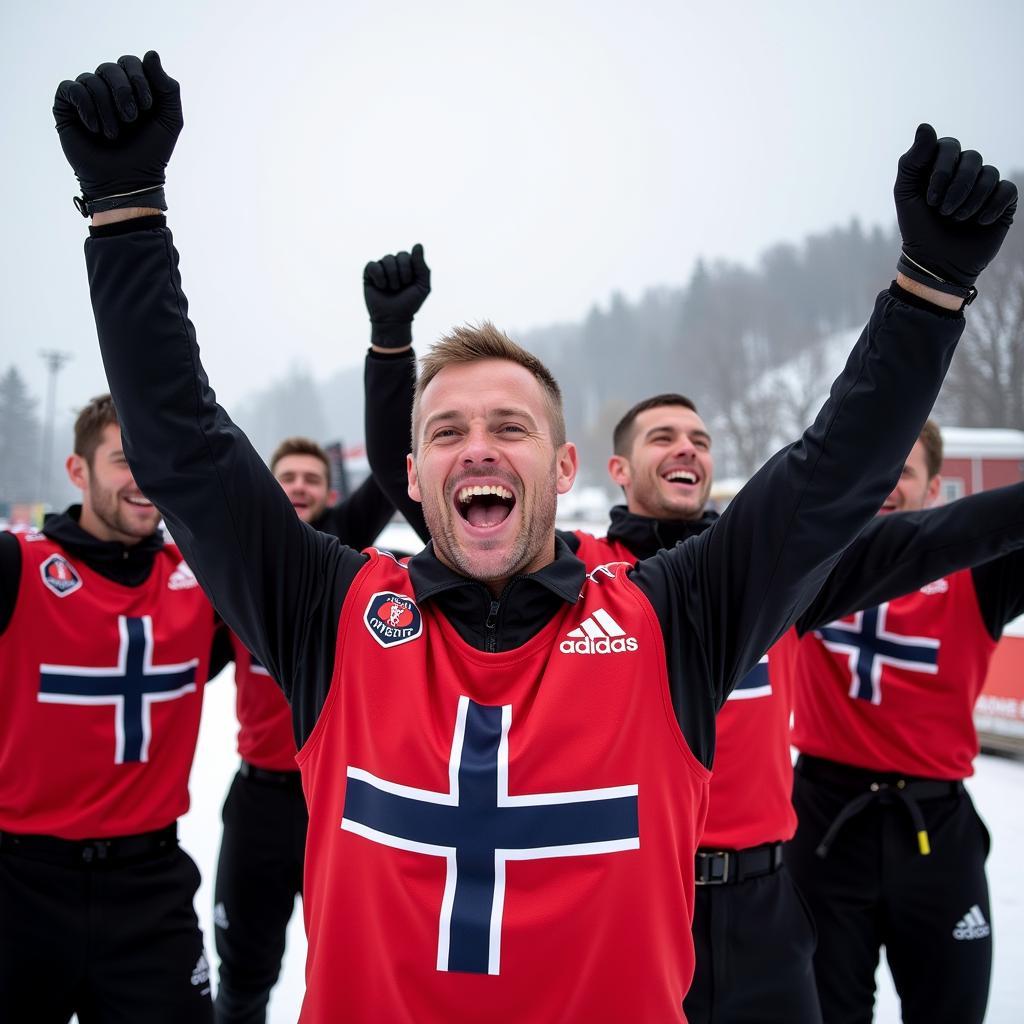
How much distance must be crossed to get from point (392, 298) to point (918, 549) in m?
1.58

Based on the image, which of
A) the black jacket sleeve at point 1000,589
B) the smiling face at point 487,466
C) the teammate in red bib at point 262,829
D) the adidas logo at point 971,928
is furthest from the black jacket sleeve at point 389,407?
the adidas logo at point 971,928

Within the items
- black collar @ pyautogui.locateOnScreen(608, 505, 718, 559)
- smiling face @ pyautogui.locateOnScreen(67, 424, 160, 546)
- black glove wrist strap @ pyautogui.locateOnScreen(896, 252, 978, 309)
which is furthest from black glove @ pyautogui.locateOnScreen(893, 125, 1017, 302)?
smiling face @ pyautogui.locateOnScreen(67, 424, 160, 546)

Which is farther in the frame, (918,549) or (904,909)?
(904,909)

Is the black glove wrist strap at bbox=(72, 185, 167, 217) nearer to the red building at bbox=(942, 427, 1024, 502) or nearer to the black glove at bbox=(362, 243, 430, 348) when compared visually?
the black glove at bbox=(362, 243, 430, 348)

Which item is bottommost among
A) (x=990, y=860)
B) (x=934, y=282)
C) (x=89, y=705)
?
(x=990, y=860)

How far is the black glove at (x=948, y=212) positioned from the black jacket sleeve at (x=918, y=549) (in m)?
0.85

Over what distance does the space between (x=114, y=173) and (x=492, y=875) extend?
1.19 m

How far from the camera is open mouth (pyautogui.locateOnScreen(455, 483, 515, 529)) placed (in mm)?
1364

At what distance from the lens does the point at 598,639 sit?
1295mm

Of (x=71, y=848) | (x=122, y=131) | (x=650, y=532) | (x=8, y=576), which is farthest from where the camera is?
(x=650, y=532)

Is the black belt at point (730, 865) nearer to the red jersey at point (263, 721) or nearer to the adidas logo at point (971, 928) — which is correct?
the adidas logo at point (971, 928)

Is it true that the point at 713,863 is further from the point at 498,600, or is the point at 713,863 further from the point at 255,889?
the point at 255,889

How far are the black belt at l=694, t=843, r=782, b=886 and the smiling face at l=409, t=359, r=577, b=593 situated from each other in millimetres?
987

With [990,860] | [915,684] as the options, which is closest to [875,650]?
[915,684]
